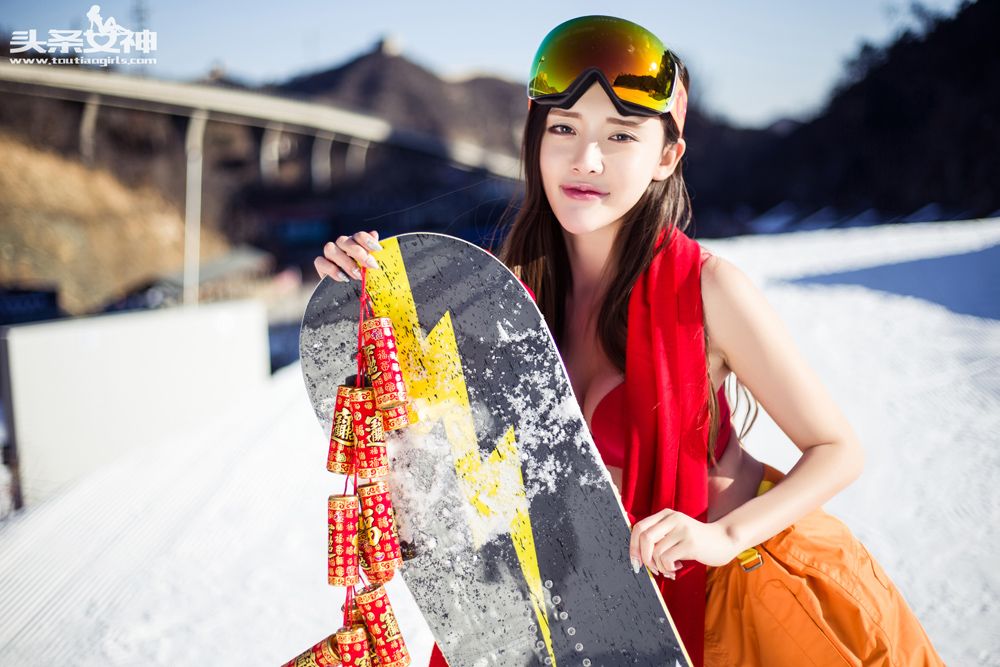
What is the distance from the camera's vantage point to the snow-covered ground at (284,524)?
2.22m

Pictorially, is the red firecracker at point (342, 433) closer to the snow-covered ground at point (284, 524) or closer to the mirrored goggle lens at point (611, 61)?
the mirrored goggle lens at point (611, 61)

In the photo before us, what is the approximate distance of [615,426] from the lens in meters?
1.23

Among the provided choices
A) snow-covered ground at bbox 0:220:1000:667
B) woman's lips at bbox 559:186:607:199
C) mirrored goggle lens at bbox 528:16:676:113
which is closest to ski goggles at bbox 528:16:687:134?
mirrored goggle lens at bbox 528:16:676:113

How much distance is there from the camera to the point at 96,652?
2.18m

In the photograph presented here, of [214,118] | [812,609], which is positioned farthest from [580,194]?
[214,118]

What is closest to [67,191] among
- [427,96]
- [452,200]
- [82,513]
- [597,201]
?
[452,200]

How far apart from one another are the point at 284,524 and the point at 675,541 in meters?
2.56

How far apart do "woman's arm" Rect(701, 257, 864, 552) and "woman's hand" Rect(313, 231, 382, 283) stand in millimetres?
614

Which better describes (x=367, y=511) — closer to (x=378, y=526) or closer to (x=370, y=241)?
(x=378, y=526)

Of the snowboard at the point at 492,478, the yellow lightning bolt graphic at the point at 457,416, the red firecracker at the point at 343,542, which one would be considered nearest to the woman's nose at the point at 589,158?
the snowboard at the point at 492,478

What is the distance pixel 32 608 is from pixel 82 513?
37.1 inches

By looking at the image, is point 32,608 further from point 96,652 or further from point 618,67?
point 618,67

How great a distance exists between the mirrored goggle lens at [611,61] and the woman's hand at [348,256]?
16.6 inches

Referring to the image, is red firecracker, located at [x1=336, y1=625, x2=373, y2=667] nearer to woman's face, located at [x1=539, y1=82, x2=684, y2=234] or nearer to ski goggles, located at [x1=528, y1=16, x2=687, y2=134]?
woman's face, located at [x1=539, y1=82, x2=684, y2=234]
